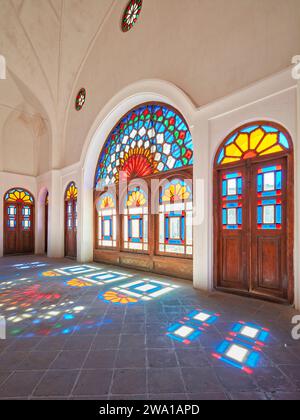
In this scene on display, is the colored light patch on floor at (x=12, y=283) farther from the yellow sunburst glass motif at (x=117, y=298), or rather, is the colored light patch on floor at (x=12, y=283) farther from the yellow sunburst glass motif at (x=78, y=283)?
the yellow sunburst glass motif at (x=117, y=298)

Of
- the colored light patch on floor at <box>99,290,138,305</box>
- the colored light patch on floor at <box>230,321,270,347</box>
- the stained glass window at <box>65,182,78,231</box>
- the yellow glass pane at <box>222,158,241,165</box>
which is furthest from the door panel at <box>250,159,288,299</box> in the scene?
the stained glass window at <box>65,182,78,231</box>

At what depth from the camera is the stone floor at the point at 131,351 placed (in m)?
1.59

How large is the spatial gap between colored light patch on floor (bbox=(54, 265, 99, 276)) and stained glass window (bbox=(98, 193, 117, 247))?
926 mm

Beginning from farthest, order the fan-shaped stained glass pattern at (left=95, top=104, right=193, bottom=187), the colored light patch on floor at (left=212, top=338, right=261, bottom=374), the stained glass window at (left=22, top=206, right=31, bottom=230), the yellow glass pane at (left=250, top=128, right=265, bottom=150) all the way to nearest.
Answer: the stained glass window at (left=22, top=206, right=31, bottom=230)
the fan-shaped stained glass pattern at (left=95, top=104, right=193, bottom=187)
the yellow glass pane at (left=250, top=128, right=265, bottom=150)
the colored light patch on floor at (left=212, top=338, right=261, bottom=374)

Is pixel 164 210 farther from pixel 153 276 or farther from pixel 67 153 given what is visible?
pixel 67 153

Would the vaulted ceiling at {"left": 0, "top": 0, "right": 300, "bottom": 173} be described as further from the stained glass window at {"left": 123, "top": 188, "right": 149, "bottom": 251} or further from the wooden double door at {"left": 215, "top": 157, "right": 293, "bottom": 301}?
the stained glass window at {"left": 123, "top": 188, "right": 149, "bottom": 251}

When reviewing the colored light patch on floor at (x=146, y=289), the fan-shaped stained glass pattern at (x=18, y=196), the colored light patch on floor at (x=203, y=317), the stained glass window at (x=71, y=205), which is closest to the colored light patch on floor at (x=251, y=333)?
the colored light patch on floor at (x=203, y=317)

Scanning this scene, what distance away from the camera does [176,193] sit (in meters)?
5.05

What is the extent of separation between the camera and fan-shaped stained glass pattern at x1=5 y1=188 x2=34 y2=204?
9.35m

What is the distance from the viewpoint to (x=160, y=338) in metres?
2.34

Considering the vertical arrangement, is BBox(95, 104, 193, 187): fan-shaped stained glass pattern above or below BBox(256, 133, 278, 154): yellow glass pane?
above

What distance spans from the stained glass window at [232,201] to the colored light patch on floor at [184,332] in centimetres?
193

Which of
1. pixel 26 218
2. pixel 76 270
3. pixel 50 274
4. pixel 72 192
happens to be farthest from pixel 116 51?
pixel 26 218
